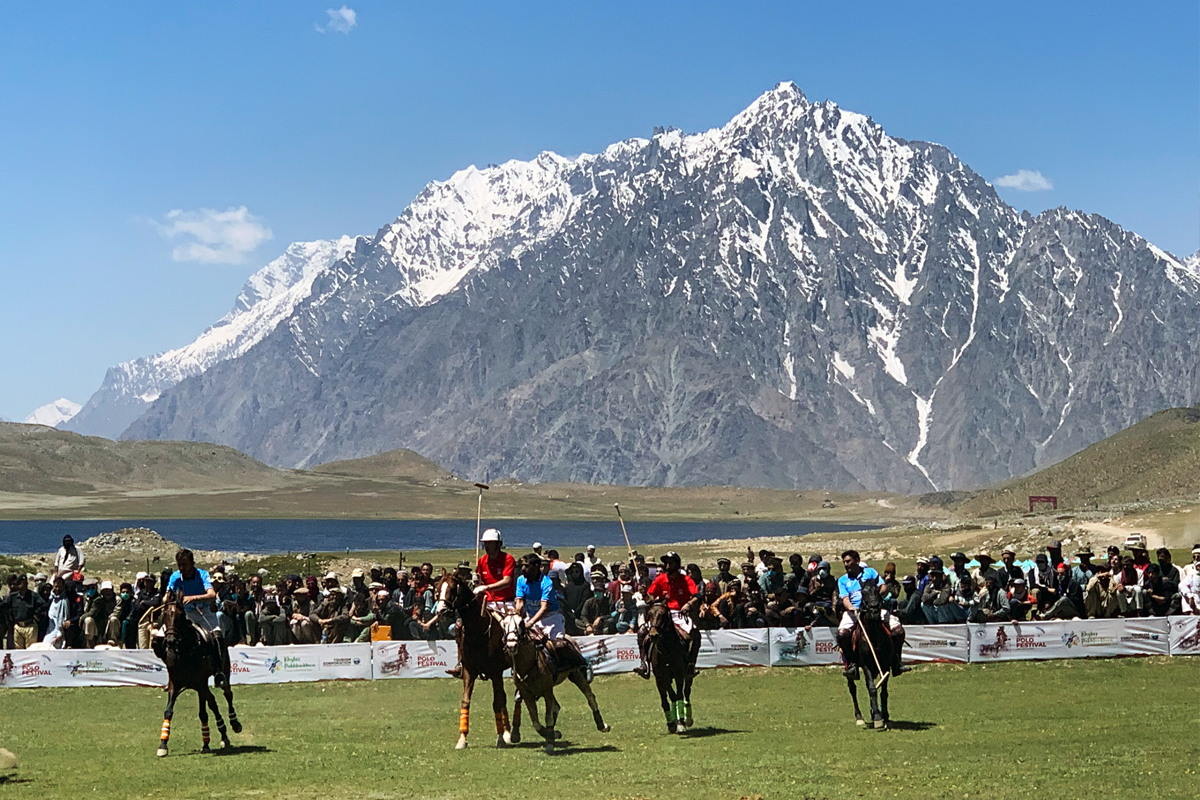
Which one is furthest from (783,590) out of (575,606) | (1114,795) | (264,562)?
(264,562)

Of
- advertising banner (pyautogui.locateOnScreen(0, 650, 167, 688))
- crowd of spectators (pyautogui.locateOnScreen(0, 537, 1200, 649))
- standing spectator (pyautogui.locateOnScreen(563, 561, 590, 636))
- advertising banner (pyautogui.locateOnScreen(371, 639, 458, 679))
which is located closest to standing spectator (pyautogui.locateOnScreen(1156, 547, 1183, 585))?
crowd of spectators (pyautogui.locateOnScreen(0, 537, 1200, 649))

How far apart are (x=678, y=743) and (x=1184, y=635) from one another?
18.0 m

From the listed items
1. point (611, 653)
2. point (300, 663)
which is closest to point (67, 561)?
point (300, 663)

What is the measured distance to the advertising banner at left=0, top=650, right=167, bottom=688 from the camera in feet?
108

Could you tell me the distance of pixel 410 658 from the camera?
34188 millimetres

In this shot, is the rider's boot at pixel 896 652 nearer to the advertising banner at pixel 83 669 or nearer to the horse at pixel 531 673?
the horse at pixel 531 673

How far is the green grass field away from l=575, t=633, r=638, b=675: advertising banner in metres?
0.99

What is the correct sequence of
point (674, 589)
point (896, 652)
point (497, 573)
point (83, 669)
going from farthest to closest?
point (83, 669) → point (674, 589) → point (896, 652) → point (497, 573)

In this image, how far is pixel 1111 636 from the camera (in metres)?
34.7

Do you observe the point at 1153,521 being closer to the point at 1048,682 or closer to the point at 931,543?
the point at 931,543

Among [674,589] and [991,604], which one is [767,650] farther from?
[674,589]

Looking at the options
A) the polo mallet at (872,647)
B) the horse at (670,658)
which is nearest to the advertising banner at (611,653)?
the horse at (670,658)

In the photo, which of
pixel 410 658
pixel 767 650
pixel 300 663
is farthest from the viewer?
pixel 767 650

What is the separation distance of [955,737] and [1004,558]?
600 inches
